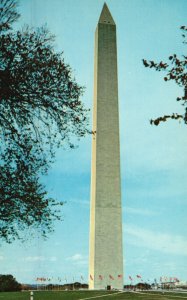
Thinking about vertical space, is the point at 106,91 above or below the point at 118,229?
above

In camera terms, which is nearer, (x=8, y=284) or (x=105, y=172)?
(x=105, y=172)

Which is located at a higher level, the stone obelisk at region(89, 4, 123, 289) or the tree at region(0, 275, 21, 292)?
the stone obelisk at region(89, 4, 123, 289)

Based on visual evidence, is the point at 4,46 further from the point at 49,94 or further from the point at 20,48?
the point at 49,94

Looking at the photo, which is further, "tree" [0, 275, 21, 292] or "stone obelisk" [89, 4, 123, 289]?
"tree" [0, 275, 21, 292]

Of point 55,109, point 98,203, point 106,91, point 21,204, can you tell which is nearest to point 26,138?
point 55,109

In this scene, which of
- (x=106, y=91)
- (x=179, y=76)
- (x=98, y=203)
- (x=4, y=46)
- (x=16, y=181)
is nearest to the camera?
(x=179, y=76)

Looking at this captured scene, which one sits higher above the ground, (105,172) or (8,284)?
(105,172)
